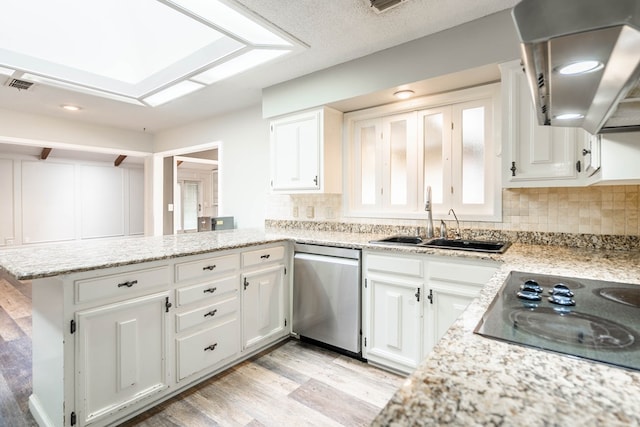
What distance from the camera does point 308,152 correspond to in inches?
115

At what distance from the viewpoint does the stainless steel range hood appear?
0.54 m

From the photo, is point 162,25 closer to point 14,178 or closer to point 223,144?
point 223,144

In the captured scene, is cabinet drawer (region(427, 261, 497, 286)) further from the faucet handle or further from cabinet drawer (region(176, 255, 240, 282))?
cabinet drawer (region(176, 255, 240, 282))

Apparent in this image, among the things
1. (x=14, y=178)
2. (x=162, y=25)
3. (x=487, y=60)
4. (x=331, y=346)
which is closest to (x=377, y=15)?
(x=487, y=60)

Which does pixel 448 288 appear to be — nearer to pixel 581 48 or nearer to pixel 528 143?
pixel 528 143

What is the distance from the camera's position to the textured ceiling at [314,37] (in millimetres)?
1893

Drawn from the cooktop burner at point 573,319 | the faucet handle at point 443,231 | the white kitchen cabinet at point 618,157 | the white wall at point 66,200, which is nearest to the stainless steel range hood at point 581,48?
the white kitchen cabinet at point 618,157

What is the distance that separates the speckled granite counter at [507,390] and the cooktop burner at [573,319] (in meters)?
0.06

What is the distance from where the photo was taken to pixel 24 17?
2184mm

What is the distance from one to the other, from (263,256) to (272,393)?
937 mm

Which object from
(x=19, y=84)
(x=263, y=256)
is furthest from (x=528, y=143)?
(x=19, y=84)

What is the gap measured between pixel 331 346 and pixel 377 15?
237 centimetres

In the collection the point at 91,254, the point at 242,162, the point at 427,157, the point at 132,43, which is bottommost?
the point at 91,254

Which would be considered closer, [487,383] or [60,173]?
[487,383]
